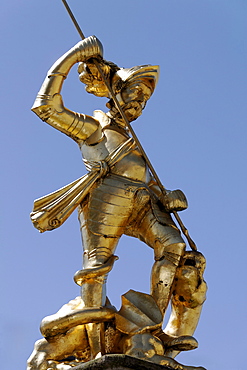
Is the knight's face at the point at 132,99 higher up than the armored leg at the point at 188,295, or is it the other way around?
the knight's face at the point at 132,99

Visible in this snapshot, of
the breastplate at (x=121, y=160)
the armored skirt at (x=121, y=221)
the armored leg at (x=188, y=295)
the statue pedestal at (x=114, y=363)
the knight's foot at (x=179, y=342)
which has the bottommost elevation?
the statue pedestal at (x=114, y=363)

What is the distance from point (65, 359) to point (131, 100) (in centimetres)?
234

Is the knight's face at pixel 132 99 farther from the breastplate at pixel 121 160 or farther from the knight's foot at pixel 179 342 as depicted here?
the knight's foot at pixel 179 342

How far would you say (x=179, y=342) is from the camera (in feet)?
26.9

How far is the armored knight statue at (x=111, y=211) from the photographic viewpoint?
26.8 ft

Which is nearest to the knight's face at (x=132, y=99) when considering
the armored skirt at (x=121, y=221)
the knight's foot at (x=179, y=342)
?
the armored skirt at (x=121, y=221)

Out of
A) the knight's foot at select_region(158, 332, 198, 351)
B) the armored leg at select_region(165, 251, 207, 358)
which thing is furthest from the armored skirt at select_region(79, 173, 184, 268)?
the knight's foot at select_region(158, 332, 198, 351)

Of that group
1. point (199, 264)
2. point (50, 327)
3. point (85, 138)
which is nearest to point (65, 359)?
point (50, 327)

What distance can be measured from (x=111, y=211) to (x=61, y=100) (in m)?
1.04

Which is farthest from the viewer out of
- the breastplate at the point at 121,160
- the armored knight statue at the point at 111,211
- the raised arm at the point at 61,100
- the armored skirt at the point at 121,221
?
the breastplate at the point at 121,160

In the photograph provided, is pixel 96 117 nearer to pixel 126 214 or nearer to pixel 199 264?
pixel 126 214

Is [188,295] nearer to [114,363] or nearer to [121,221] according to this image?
[121,221]

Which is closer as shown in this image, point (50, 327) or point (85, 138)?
point (50, 327)

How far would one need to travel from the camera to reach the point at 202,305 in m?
8.59
